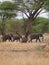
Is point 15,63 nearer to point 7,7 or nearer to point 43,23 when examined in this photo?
point 7,7

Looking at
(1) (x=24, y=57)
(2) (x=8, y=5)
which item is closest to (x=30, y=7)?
(2) (x=8, y=5)

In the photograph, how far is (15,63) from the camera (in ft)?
36.9

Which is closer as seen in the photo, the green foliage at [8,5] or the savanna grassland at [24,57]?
the savanna grassland at [24,57]

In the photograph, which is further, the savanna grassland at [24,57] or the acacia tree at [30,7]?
the acacia tree at [30,7]

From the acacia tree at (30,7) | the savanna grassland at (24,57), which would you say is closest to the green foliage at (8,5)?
the acacia tree at (30,7)

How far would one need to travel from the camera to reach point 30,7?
30.2 meters

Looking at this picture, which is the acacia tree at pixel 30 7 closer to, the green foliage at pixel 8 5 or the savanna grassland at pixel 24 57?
the green foliage at pixel 8 5

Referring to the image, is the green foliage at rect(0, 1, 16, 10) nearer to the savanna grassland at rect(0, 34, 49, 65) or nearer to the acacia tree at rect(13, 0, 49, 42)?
the acacia tree at rect(13, 0, 49, 42)

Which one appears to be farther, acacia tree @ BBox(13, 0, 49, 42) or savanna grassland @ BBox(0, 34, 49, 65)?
acacia tree @ BBox(13, 0, 49, 42)

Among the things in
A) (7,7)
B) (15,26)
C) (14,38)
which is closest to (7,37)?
(14,38)

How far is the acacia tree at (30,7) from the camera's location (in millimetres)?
29259

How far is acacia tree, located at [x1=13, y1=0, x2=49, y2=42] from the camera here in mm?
29259

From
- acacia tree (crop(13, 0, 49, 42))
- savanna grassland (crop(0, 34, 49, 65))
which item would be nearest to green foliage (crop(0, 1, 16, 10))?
acacia tree (crop(13, 0, 49, 42))

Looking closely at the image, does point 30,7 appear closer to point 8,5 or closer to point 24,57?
point 8,5
